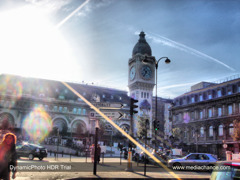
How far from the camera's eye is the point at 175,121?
63.6m

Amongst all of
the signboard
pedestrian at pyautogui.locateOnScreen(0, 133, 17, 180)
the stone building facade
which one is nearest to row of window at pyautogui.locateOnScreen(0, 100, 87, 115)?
the stone building facade

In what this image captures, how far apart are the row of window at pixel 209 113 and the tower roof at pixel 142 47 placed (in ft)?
155

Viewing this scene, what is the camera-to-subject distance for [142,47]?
10625cm

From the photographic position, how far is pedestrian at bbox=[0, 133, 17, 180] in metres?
7.16

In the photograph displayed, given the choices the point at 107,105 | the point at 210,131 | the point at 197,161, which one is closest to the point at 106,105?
the point at 107,105

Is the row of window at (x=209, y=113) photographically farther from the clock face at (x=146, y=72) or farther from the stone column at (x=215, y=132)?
the clock face at (x=146, y=72)

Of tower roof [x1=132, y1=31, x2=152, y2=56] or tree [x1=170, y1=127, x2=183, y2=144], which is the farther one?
tower roof [x1=132, y1=31, x2=152, y2=56]

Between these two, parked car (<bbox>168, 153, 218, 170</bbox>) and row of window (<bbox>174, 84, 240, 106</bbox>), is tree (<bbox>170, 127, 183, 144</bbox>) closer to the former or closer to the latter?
row of window (<bbox>174, 84, 240, 106</bbox>)

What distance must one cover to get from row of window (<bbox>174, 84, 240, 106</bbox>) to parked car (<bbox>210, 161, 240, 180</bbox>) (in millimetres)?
44010

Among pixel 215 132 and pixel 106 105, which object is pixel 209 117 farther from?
A: pixel 106 105

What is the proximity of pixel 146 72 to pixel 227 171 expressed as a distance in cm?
9742

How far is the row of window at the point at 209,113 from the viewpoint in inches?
1855

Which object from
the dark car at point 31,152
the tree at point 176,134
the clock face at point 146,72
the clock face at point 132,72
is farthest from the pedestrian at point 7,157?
the clock face at point 132,72

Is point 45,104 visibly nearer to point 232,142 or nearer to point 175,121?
point 175,121
